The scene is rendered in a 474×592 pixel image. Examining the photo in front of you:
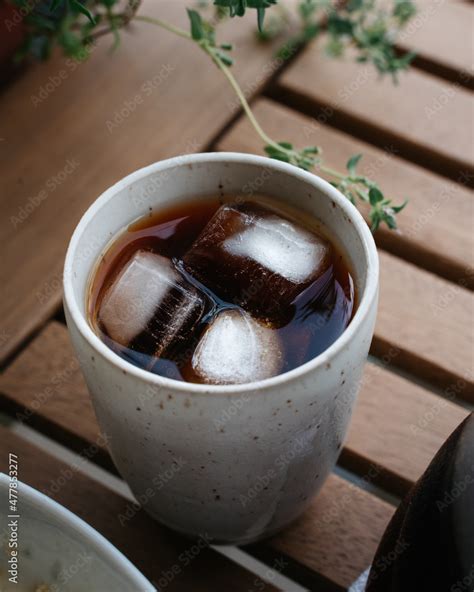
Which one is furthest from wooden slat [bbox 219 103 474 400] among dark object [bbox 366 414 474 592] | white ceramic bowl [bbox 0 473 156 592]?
white ceramic bowl [bbox 0 473 156 592]

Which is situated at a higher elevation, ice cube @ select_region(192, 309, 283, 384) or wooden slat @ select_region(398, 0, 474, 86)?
Answer: ice cube @ select_region(192, 309, 283, 384)

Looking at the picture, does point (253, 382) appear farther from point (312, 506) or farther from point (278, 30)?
point (278, 30)

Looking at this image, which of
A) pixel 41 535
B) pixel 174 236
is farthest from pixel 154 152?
pixel 41 535

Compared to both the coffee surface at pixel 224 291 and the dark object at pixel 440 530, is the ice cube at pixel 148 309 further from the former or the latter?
the dark object at pixel 440 530

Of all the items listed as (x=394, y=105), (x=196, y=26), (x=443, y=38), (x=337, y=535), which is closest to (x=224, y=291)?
(x=337, y=535)

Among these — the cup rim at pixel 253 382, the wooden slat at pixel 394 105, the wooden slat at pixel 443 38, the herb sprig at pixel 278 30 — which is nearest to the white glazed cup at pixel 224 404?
the cup rim at pixel 253 382

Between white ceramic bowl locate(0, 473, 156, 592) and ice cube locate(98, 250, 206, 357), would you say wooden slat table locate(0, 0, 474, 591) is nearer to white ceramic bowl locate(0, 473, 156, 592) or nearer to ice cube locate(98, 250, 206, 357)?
white ceramic bowl locate(0, 473, 156, 592)

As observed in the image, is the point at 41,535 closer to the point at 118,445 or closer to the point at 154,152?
the point at 118,445
